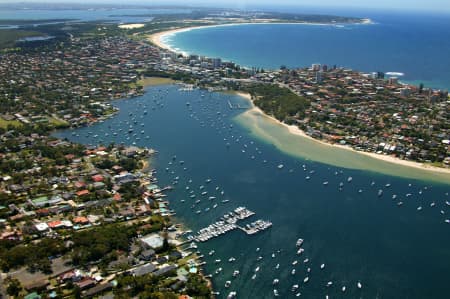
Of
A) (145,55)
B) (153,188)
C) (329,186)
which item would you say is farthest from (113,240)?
(145,55)

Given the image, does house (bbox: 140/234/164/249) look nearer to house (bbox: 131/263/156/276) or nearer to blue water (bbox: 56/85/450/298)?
house (bbox: 131/263/156/276)

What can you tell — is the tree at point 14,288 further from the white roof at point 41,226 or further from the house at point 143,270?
the house at point 143,270

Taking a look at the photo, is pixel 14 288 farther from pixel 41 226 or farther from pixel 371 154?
pixel 371 154

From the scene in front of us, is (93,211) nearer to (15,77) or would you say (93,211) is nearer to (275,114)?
(275,114)

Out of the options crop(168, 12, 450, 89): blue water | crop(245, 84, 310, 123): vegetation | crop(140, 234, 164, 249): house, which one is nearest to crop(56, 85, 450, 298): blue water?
crop(140, 234, 164, 249): house

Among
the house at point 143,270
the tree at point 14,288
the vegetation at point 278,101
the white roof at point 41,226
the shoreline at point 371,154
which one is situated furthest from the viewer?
the vegetation at point 278,101

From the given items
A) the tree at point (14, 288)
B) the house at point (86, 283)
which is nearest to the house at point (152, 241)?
the house at point (86, 283)

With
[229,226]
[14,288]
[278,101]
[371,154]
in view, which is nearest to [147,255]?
[229,226]
